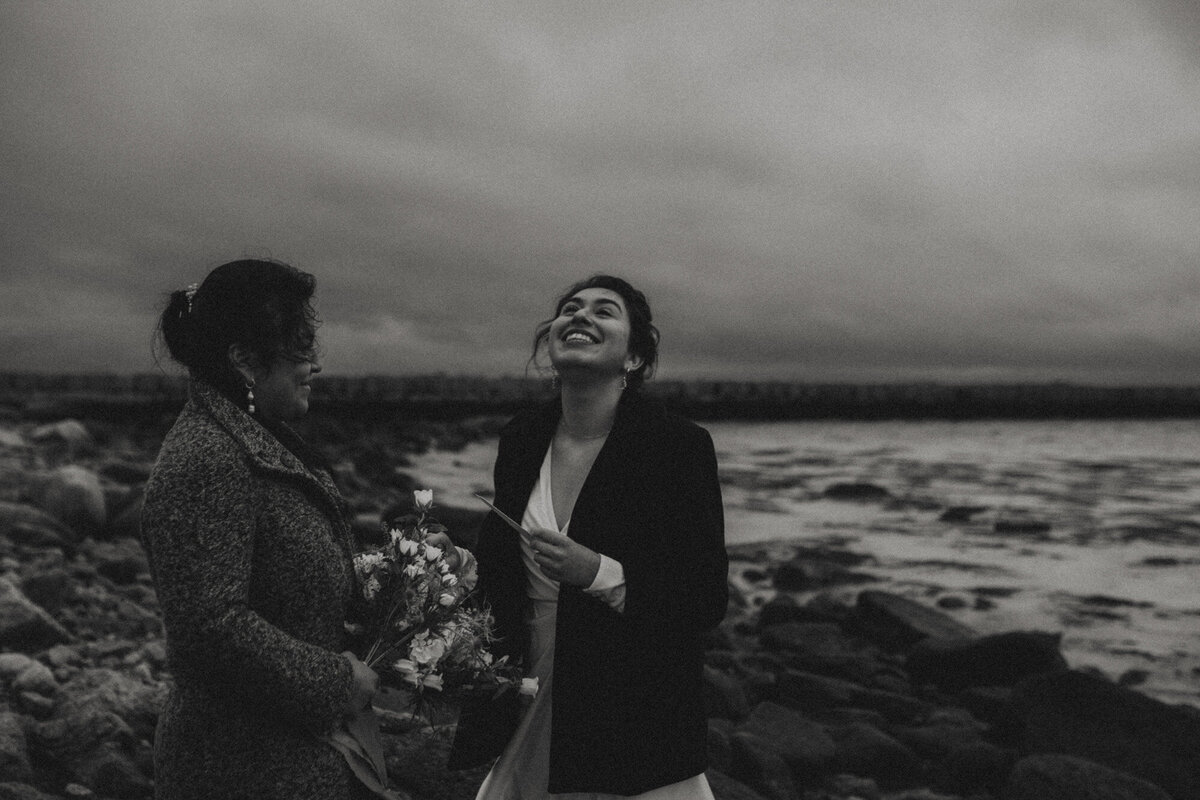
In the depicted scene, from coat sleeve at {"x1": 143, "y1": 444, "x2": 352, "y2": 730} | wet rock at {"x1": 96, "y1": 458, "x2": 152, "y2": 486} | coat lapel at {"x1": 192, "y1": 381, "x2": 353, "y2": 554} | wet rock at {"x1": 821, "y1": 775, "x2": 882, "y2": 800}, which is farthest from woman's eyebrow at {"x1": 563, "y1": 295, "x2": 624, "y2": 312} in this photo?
wet rock at {"x1": 96, "y1": 458, "x2": 152, "y2": 486}

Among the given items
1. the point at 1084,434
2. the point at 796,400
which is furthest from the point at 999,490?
the point at 796,400

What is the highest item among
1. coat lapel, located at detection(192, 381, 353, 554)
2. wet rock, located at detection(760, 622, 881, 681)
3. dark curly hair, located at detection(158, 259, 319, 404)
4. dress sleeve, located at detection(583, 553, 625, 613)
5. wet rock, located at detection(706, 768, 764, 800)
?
dark curly hair, located at detection(158, 259, 319, 404)

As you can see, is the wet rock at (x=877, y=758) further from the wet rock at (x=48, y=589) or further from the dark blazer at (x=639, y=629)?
the wet rock at (x=48, y=589)

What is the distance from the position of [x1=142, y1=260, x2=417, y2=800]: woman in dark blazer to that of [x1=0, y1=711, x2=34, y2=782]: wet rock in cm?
275

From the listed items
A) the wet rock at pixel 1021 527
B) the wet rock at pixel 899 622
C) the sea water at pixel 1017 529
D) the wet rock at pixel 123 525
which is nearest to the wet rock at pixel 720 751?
the wet rock at pixel 899 622

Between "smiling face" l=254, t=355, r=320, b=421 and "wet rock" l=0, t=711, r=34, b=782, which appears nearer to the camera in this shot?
"smiling face" l=254, t=355, r=320, b=421

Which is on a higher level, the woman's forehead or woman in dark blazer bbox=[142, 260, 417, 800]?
Answer: the woman's forehead

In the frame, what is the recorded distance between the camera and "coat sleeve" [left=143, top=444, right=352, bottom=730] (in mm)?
1931

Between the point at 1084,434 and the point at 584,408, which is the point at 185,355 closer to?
the point at 584,408

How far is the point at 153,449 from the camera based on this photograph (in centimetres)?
2647

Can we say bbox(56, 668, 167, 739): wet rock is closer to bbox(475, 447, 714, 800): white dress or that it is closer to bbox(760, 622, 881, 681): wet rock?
bbox(475, 447, 714, 800): white dress

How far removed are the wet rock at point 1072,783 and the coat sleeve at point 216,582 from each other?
18.0 feet

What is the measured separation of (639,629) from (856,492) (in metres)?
23.8

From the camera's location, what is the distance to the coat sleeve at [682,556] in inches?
111
